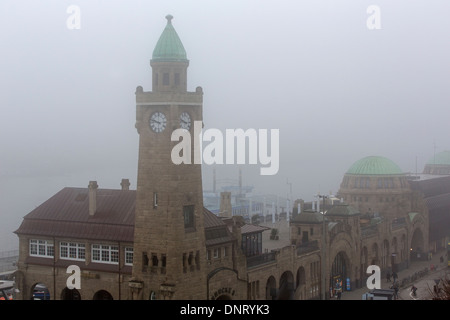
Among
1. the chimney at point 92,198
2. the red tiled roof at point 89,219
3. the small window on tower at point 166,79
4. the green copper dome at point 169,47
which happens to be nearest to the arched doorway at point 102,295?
the red tiled roof at point 89,219

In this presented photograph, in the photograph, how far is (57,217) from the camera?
64.2m

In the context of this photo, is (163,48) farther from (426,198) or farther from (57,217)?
(426,198)

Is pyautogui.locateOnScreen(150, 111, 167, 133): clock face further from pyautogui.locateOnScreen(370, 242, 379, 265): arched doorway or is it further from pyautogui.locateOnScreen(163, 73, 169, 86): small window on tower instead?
pyautogui.locateOnScreen(370, 242, 379, 265): arched doorway

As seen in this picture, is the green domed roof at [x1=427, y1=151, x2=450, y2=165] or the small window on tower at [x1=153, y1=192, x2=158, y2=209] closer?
the small window on tower at [x1=153, y1=192, x2=158, y2=209]

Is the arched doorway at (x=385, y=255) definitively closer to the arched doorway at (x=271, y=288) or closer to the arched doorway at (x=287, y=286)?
the arched doorway at (x=287, y=286)

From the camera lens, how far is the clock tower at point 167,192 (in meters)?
52.2

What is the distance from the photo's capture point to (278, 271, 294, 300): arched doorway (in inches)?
2714

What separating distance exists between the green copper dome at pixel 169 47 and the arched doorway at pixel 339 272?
3452 centimetres

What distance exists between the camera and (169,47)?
53.0 m

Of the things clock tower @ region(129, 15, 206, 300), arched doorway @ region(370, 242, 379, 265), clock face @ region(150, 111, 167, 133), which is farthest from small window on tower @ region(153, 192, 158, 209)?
arched doorway @ region(370, 242, 379, 265)

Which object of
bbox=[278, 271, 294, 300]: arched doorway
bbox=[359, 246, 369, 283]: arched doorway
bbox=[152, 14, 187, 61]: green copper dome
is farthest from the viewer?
bbox=[359, 246, 369, 283]: arched doorway

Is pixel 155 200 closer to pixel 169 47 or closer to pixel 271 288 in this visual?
pixel 169 47

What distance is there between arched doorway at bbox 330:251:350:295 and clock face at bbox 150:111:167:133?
32742 mm
